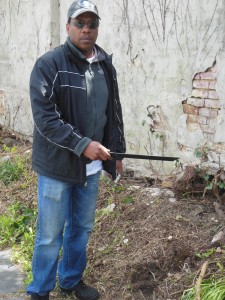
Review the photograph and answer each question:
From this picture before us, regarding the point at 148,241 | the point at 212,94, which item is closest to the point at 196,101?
the point at 212,94

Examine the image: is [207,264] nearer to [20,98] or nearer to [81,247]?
[81,247]

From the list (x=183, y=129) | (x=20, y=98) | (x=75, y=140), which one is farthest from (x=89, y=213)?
(x=20, y=98)

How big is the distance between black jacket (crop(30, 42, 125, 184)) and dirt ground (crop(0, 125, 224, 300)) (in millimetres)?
994

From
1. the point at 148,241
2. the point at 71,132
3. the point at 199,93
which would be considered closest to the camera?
the point at 71,132

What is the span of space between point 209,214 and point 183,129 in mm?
939

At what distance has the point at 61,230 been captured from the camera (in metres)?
3.15

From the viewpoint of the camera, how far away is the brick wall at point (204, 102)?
4.23 m

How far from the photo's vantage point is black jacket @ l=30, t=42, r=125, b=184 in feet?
9.26

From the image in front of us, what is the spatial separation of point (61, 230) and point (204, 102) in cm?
196

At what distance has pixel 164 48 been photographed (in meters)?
4.66

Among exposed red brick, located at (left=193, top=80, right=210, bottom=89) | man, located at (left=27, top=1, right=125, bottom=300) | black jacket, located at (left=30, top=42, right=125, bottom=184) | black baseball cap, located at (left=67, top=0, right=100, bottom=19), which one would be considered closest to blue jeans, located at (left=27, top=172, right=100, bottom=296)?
man, located at (left=27, top=1, right=125, bottom=300)

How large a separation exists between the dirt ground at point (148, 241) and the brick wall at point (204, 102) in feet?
2.09

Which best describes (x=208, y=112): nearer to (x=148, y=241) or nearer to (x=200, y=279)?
(x=148, y=241)

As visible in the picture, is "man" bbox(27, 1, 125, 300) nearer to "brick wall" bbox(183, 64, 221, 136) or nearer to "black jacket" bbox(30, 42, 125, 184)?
"black jacket" bbox(30, 42, 125, 184)
